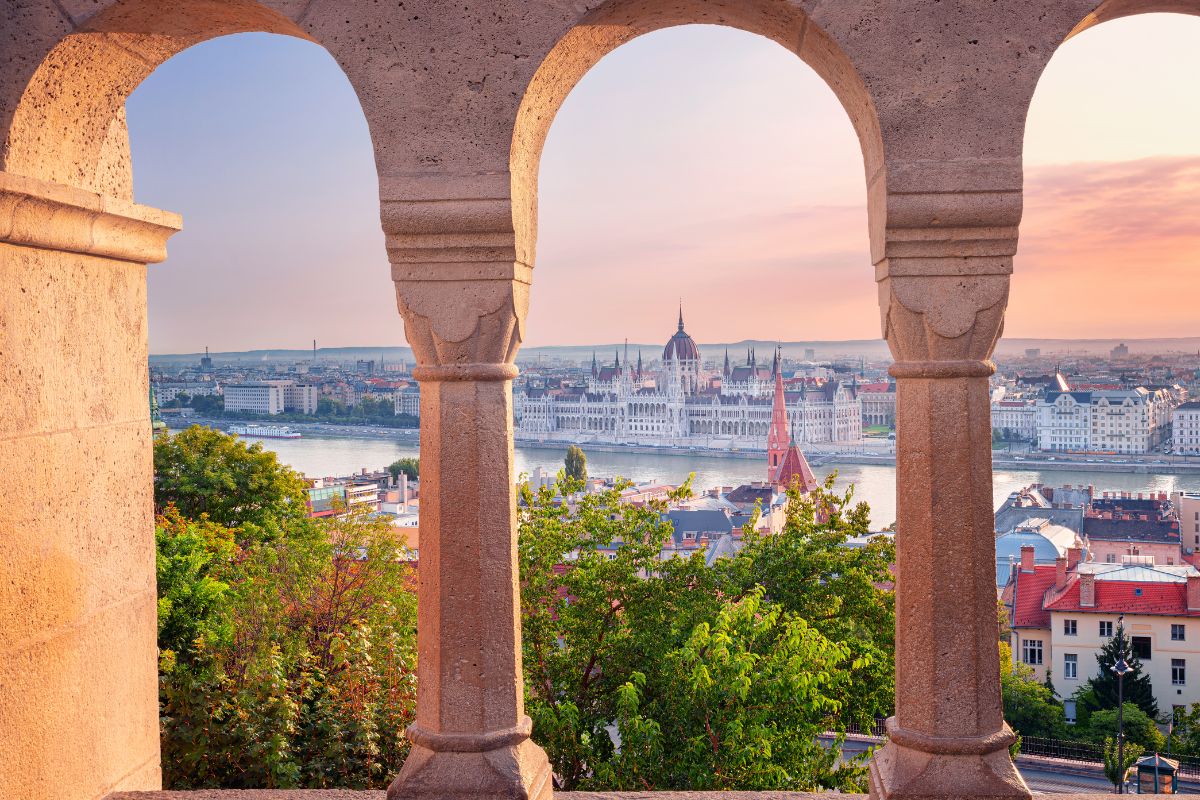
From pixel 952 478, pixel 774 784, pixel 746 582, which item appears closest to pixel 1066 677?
pixel 746 582

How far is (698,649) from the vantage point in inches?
354

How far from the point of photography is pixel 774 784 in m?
7.35

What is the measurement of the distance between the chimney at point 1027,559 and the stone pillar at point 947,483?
Result: 96.7 ft

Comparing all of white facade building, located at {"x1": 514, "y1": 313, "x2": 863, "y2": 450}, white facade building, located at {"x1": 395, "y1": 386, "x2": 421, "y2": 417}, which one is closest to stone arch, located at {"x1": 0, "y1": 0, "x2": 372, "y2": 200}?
white facade building, located at {"x1": 395, "y1": 386, "x2": 421, "y2": 417}

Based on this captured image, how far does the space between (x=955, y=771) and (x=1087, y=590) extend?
90.8ft

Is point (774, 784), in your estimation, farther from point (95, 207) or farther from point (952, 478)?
point (95, 207)

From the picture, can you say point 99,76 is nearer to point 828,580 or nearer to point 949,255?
point 949,255

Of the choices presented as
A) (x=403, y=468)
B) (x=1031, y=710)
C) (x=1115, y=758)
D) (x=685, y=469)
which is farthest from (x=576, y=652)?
(x=685, y=469)

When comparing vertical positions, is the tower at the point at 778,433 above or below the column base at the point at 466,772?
below

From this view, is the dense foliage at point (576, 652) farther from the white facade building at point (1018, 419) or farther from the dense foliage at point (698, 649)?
the white facade building at point (1018, 419)

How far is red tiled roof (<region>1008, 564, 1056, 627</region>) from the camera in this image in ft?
94.4

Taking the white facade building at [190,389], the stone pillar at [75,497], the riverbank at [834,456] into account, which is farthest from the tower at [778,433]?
the stone pillar at [75,497]

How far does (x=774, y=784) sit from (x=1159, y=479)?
7102 centimetres

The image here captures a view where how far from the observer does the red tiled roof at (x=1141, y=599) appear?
88.8ft
